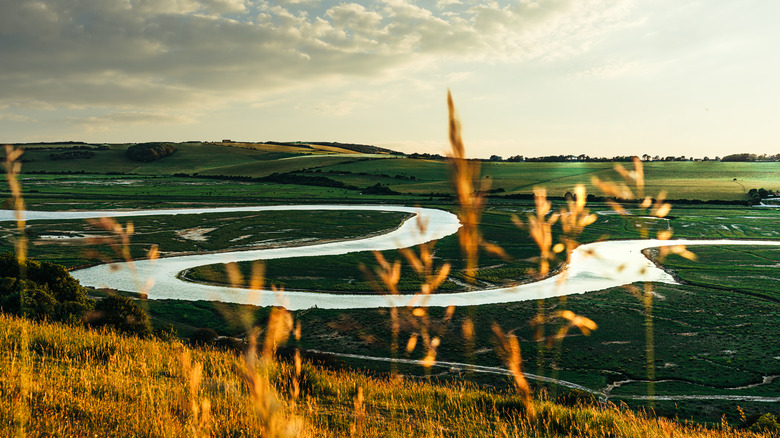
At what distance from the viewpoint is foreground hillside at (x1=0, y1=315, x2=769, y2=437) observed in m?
8.23

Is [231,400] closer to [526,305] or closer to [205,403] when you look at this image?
[205,403]

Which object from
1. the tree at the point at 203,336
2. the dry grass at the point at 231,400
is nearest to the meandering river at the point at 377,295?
the tree at the point at 203,336

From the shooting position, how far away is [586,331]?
3431cm

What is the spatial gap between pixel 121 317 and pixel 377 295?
21985 millimetres

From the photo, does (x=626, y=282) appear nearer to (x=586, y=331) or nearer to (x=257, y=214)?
(x=586, y=331)

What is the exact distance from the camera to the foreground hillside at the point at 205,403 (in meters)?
8.23

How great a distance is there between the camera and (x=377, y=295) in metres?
44.1

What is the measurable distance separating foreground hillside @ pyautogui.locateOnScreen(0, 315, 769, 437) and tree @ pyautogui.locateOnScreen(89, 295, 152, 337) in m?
9.41

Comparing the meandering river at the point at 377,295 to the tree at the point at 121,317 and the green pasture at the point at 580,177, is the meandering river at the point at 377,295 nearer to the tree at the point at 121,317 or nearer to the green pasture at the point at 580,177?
the tree at the point at 121,317

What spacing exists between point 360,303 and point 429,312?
21.5ft

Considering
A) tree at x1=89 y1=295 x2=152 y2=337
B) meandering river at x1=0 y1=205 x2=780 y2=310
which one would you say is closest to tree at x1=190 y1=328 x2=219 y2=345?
tree at x1=89 y1=295 x2=152 y2=337

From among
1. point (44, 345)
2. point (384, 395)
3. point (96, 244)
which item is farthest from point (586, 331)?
point (96, 244)

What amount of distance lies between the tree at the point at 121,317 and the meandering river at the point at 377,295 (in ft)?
44.0

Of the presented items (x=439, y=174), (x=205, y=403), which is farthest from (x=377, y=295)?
(x=439, y=174)
